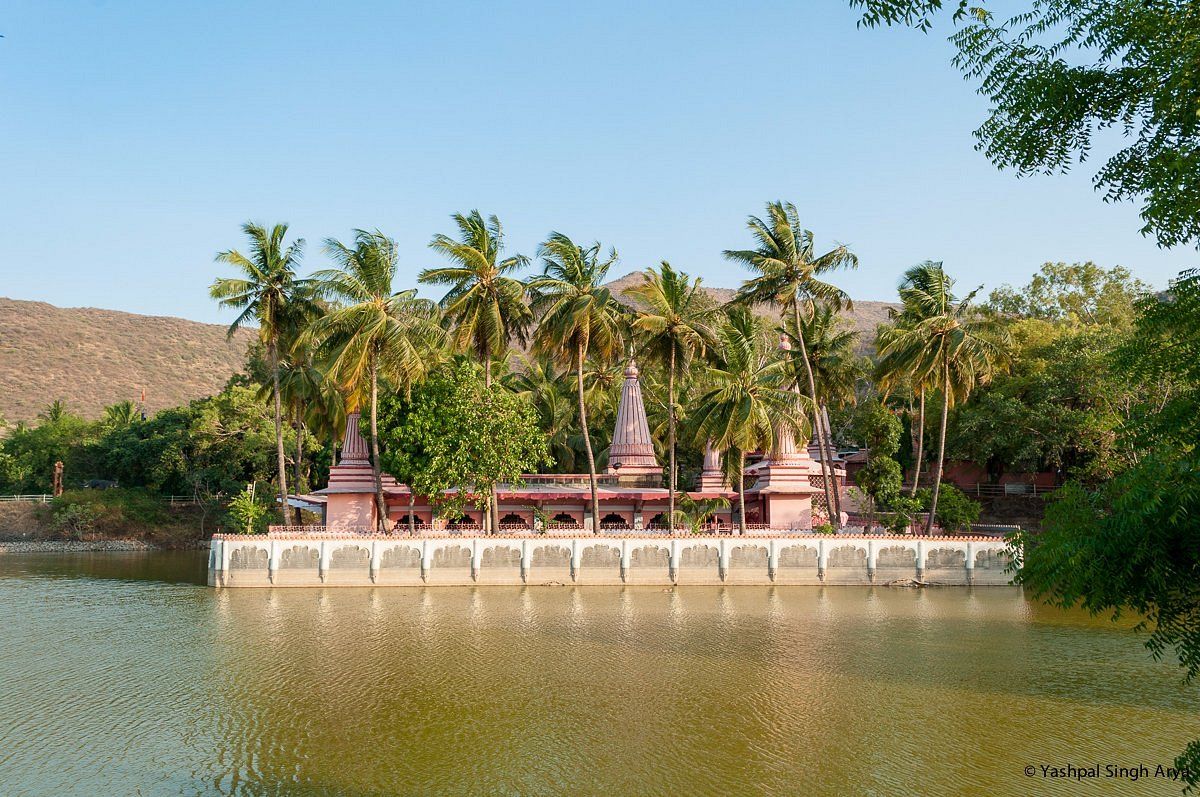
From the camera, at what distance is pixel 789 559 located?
32938 mm

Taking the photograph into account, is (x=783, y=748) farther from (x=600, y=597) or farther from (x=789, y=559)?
(x=789, y=559)

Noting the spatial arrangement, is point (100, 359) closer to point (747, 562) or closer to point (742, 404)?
point (742, 404)

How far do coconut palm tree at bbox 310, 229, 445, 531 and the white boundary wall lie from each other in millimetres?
4967

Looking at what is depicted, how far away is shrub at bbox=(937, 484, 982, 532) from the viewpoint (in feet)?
127

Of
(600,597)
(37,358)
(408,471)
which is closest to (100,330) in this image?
(37,358)

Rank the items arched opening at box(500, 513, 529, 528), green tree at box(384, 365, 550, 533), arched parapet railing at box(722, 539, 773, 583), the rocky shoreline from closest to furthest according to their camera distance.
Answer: arched parapet railing at box(722, 539, 773, 583), green tree at box(384, 365, 550, 533), arched opening at box(500, 513, 529, 528), the rocky shoreline

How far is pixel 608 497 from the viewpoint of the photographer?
39625 millimetres

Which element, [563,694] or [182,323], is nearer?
[563,694]

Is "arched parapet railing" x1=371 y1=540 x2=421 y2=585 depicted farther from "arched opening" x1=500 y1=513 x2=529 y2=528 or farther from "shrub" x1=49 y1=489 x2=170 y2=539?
"shrub" x1=49 y1=489 x2=170 y2=539

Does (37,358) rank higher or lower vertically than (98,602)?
higher

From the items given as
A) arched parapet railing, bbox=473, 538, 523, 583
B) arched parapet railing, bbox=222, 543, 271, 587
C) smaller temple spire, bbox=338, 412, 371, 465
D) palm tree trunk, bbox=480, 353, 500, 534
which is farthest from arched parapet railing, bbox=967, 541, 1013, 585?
arched parapet railing, bbox=222, 543, 271, 587

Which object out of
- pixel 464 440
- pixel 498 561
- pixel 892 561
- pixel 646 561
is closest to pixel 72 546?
pixel 464 440

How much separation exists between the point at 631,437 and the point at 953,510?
15182 mm

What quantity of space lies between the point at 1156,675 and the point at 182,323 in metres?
121
